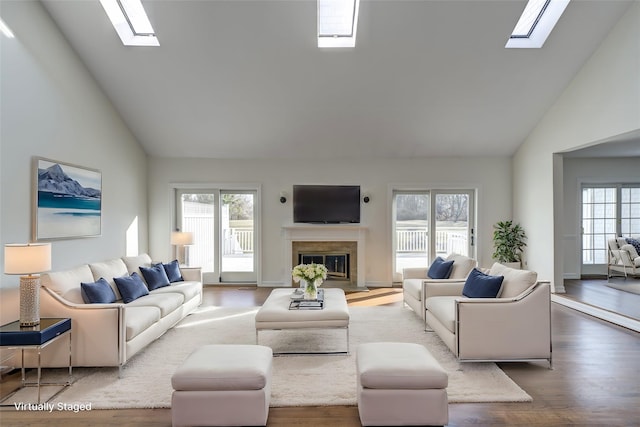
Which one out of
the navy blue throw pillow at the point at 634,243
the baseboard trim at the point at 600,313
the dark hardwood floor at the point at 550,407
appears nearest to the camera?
the dark hardwood floor at the point at 550,407

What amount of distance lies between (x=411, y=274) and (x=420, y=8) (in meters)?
3.65

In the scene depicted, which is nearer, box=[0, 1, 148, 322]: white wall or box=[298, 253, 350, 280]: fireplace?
box=[0, 1, 148, 322]: white wall

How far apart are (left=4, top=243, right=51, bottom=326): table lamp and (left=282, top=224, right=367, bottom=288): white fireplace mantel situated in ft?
15.2

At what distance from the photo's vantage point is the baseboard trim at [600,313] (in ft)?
15.8

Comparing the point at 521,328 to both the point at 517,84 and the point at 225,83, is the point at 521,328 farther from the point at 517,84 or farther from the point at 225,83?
the point at 225,83

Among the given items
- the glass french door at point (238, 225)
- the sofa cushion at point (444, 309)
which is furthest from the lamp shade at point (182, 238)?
the sofa cushion at point (444, 309)

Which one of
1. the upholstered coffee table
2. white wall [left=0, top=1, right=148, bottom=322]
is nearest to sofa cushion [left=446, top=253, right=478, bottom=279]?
the upholstered coffee table

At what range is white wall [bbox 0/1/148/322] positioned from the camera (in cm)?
410

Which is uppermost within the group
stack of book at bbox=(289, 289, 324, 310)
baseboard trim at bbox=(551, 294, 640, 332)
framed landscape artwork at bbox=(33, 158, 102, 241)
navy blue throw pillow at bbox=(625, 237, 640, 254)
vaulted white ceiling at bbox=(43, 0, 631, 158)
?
vaulted white ceiling at bbox=(43, 0, 631, 158)

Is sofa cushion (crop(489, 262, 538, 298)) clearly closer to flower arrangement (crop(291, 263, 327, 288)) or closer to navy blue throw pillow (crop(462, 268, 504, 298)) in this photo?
navy blue throw pillow (crop(462, 268, 504, 298))

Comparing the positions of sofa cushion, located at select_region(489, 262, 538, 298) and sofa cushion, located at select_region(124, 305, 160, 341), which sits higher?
sofa cushion, located at select_region(489, 262, 538, 298)

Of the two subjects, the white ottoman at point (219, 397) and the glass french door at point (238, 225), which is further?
the glass french door at point (238, 225)

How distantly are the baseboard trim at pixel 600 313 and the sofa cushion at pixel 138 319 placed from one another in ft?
18.1

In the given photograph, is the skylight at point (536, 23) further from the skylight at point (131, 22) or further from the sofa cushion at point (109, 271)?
the sofa cushion at point (109, 271)
